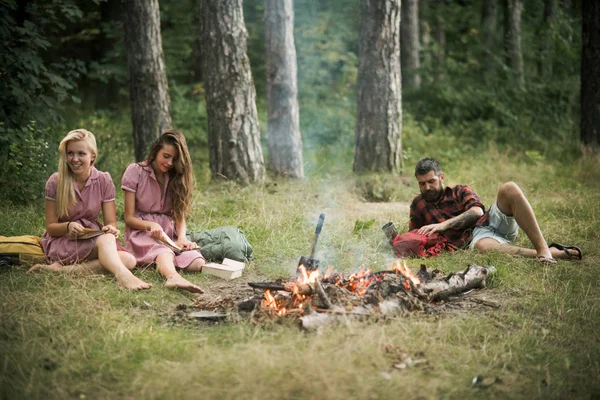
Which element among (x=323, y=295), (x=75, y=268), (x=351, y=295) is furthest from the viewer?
(x=75, y=268)

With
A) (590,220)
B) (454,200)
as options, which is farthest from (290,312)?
(590,220)

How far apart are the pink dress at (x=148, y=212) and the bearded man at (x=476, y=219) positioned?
2437 mm

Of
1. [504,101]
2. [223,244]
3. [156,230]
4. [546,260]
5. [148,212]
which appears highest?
[504,101]

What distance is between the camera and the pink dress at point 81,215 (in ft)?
16.7

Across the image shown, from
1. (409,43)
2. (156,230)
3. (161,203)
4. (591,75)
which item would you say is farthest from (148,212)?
(409,43)

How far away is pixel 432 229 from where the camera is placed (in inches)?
231

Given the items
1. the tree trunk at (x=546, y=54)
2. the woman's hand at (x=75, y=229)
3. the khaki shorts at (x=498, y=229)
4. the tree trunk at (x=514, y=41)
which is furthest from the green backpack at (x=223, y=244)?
the tree trunk at (x=514, y=41)

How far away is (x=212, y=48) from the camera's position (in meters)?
8.30

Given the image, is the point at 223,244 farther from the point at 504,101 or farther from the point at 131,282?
the point at 504,101

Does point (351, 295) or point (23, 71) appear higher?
point (23, 71)

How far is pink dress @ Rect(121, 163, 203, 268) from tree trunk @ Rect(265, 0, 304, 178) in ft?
13.0

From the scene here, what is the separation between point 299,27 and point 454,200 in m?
10.8

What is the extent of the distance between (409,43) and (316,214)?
1067cm

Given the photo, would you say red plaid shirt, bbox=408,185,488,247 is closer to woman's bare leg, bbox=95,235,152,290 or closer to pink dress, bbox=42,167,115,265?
woman's bare leg, bbox=95,235,152,290
